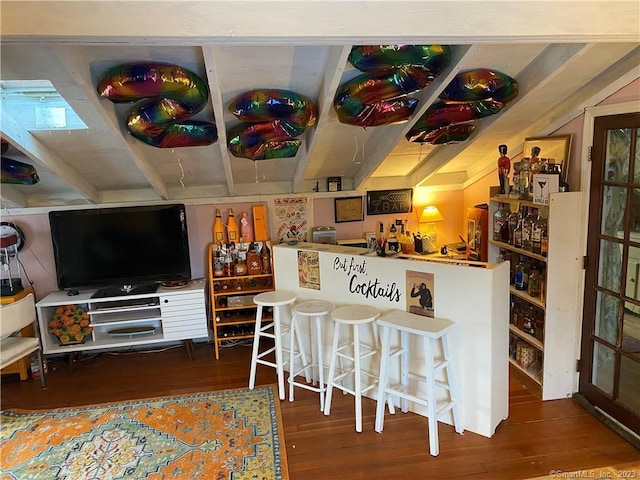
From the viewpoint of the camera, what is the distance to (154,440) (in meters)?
2.74

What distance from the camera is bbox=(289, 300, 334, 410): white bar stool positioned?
9.84 feet

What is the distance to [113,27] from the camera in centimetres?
149

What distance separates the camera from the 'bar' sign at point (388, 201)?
4.34m

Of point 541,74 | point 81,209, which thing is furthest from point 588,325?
point 81,209

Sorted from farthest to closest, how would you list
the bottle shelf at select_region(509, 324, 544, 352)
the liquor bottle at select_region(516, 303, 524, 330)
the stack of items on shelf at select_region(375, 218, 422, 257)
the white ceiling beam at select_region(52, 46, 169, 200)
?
the stack of items on shelf at select_region(375, 218, 422, 257) → the liquor bottle at select_region(516, 303, 524, 330) → the bottle shelf at select_region(509, 324, 544, 352) → the white ceiling beam at select_region(52, 46, 169, 200)

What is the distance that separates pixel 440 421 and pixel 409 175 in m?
2.29

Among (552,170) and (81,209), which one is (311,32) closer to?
(552,170)

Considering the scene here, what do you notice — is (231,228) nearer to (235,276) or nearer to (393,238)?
(235,276)

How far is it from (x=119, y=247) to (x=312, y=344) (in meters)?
1.81

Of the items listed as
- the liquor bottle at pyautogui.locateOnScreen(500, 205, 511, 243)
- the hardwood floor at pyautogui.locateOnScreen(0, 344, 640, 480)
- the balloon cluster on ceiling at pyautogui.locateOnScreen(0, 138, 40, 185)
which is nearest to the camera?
the hardwood floor at pyautogui.locateOnScreen(0, 344, 640, 480)

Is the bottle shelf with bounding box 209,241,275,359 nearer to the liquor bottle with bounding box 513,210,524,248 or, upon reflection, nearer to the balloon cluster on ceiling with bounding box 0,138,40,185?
the balloon cluster on ceiling with bounding box 0,138,40,185

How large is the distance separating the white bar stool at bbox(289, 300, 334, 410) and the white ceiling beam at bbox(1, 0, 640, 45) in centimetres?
181

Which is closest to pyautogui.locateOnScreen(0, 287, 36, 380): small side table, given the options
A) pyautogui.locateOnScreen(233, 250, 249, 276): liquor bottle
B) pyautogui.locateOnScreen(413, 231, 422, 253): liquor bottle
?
pyautogui.locateOnScreen(233, 250, 249, 276): liquor bottle

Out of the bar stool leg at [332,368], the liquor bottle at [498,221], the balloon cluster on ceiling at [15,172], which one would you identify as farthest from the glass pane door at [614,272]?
the balloon cluster on ceiling at [15,172]
